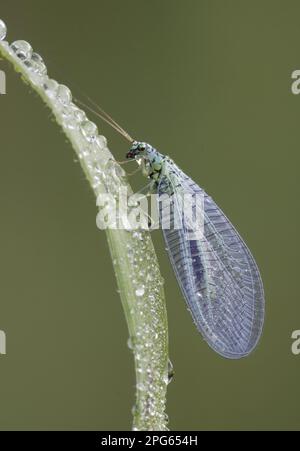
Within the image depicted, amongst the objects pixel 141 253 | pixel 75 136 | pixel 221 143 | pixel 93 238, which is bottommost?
pixel 141 253

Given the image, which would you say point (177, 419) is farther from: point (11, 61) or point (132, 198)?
point (11, 61)

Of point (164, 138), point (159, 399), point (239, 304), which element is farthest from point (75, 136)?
point (164, 138)

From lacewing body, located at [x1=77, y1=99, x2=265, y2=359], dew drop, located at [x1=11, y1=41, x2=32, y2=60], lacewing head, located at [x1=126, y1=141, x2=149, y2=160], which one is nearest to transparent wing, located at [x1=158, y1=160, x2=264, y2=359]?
lacewing body, located at [x1=77, y1=99, x2=265, y2=359]

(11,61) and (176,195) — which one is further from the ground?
(176,195)

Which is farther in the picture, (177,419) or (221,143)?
(221,143)

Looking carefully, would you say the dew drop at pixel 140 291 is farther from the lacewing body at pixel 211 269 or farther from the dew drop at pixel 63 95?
the lacewing body at pixel 211 269

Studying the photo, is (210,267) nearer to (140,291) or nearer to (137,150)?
(137,150)
